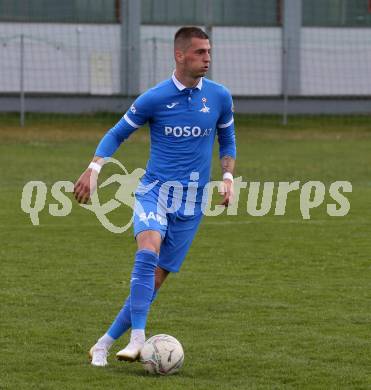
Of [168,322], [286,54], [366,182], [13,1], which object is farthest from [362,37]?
[168,322]

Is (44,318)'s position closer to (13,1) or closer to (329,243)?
(329,243)

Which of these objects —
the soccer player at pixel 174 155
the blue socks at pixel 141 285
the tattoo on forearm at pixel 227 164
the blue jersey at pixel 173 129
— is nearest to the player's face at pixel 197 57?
the soccer player at pixel 174 155

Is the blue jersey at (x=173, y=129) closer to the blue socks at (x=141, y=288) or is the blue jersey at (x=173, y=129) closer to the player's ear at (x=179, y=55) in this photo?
the player's ear at (x=179, y=55)

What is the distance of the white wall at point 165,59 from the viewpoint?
36938mm

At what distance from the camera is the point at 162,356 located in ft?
25.1

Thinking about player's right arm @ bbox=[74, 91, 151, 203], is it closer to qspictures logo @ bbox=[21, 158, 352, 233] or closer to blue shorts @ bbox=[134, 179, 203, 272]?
blue shorts @ bbox=[134, 179, 203, 272]

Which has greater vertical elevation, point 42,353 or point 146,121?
point 146,121

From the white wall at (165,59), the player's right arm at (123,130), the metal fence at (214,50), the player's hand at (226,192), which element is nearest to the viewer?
the player's right arm at (123,130)

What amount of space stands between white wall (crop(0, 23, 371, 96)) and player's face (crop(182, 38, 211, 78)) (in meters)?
28.2

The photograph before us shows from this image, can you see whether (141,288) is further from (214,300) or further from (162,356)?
(214,300)

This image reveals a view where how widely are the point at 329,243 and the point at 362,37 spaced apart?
27181mm

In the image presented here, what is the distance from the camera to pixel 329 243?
47.0 feet

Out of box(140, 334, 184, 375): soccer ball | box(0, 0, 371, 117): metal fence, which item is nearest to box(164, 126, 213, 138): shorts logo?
box(140, 334, 184, 375): soccer ball

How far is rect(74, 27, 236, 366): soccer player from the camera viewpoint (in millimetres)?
7996
